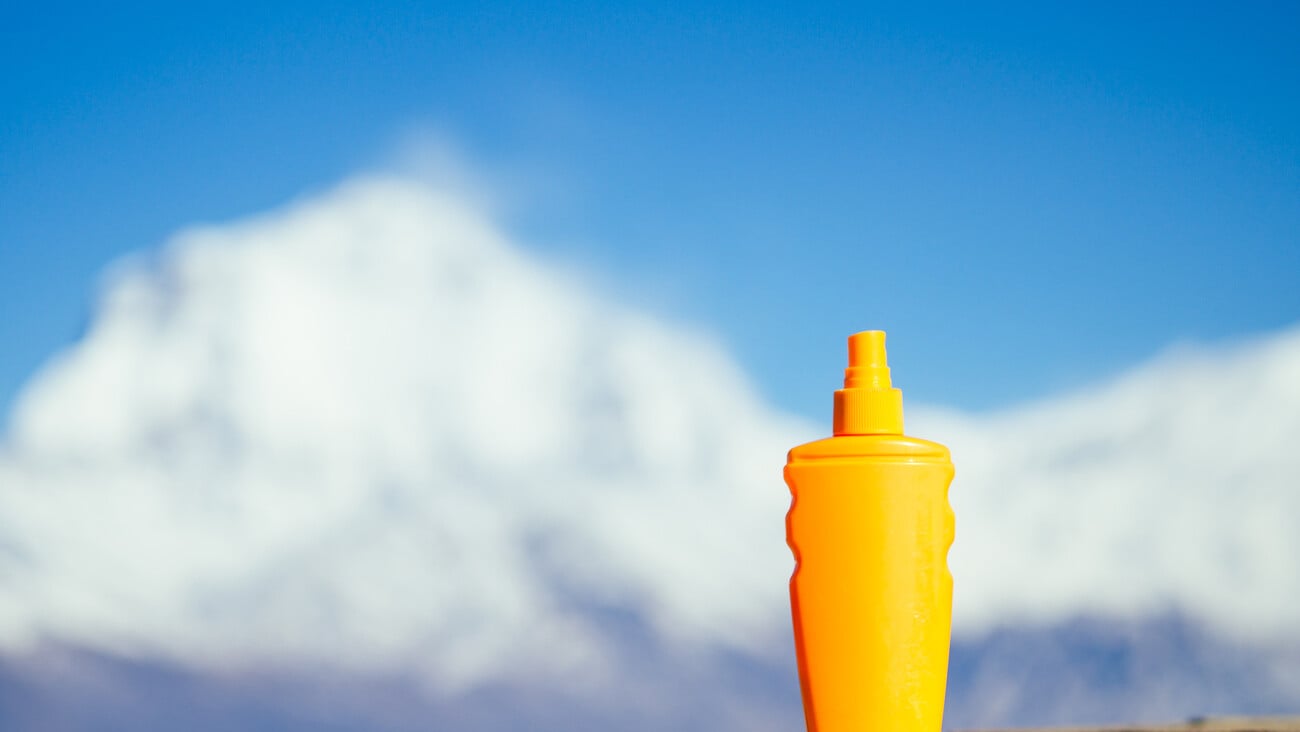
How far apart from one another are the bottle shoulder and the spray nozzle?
0.02m

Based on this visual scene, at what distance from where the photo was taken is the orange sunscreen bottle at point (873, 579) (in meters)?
2.01

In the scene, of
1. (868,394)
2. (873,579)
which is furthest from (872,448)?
(873,579)

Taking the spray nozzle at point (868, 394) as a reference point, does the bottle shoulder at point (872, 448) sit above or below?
below

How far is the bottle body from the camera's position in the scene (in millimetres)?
2012

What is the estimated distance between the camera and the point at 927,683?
2033 millimetres

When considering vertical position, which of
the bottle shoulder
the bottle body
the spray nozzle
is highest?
the spray nozzle

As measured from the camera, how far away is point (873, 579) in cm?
202

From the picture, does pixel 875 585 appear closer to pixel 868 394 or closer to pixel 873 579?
pixel 873 579

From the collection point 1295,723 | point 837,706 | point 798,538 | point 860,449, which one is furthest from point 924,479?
point 1295,723

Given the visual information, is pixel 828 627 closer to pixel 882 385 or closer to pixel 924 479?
pixel 924 479

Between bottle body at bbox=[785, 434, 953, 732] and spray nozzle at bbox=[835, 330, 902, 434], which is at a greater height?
spray nozzle at bbox=[835, 330, 902, 434]

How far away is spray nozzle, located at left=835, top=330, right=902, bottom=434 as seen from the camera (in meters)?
2.10

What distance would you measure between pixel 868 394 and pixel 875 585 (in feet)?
1.21

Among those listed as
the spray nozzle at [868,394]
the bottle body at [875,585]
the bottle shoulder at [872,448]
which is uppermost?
the spray nozzle at [868,394]
